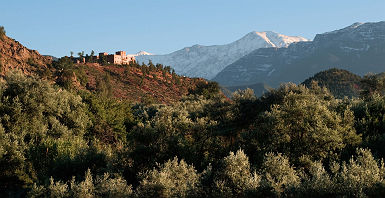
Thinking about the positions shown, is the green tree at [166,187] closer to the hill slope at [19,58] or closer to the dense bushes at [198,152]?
the dense bushes at [198,152]

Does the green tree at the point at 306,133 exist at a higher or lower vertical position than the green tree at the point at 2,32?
lower

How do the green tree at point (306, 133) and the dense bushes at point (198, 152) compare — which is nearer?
the dense bushes at point (198, 152)

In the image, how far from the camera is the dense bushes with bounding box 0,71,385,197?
86.1ft

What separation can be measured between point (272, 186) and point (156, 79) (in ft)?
531

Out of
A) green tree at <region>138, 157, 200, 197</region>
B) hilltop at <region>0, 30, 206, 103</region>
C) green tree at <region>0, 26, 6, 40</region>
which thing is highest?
green tree at <region>0, 26, 6, 40</region>

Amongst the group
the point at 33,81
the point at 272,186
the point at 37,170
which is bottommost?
the point at 37,170

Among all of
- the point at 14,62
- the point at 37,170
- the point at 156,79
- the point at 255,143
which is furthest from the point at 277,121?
the point at 156,79

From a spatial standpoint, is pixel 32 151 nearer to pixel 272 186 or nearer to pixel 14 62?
pixel 272 186

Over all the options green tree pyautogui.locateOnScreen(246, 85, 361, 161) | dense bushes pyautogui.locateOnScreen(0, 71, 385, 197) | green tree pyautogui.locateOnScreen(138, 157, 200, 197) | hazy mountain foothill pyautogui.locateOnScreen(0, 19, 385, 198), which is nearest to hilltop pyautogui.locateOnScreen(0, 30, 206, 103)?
hazy mountain foothill pyautogui.locateOnScreen(0, 19, 385, 198)

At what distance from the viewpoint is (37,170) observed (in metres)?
41.6

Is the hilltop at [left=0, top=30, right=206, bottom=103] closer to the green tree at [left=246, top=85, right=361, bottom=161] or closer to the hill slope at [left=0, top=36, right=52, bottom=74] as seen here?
the hill slope at [left=0, top=36, right=52, bottom=74]

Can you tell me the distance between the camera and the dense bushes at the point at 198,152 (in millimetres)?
26250

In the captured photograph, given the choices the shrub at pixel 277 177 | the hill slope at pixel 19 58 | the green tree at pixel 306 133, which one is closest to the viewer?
the shrub at pixel 277 177

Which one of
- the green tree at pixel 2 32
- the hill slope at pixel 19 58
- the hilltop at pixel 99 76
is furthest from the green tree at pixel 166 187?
the green tree at pixel 2 32
